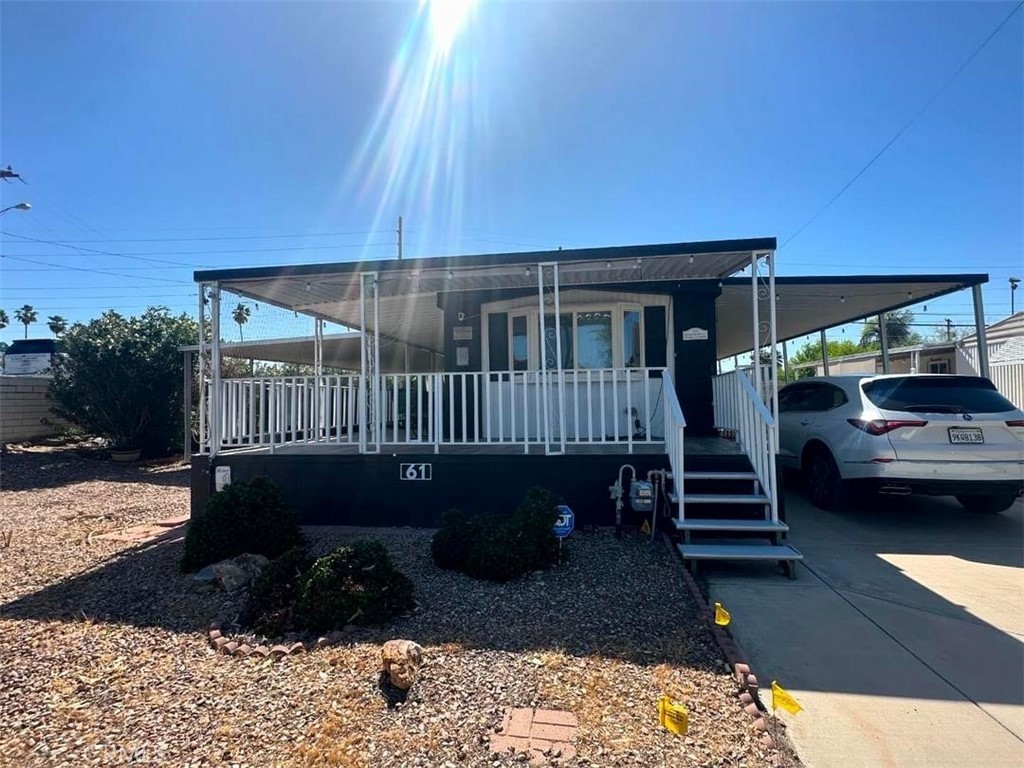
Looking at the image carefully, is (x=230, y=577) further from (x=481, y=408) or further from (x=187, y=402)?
(x=187, y=402)

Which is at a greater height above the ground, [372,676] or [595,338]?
[595,338]

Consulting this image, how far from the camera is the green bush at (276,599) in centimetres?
322

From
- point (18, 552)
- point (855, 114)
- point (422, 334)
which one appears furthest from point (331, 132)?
point (855, 114)

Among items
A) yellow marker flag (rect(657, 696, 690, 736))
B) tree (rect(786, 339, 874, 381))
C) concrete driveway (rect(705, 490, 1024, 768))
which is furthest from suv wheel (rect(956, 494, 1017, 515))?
tree (rect(786, 339, 874, 381))

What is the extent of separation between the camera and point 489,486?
17.8 feet

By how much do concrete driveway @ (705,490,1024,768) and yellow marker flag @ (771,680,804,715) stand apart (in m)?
0.03

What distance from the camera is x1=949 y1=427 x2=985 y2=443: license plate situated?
5055mm

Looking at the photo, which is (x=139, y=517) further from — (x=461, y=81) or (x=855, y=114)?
(x=855, y=114)

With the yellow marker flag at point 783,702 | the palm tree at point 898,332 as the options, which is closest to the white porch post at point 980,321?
the yellow marker flag at point 783,702

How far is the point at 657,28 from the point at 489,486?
6092 mm

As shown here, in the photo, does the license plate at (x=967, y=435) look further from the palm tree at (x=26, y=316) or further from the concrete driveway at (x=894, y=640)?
the palm tree at (x=26, y=316)

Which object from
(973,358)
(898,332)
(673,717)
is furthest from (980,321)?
(898,332)

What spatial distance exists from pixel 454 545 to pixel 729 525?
2329mm

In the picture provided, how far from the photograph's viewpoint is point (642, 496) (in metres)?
4.79
